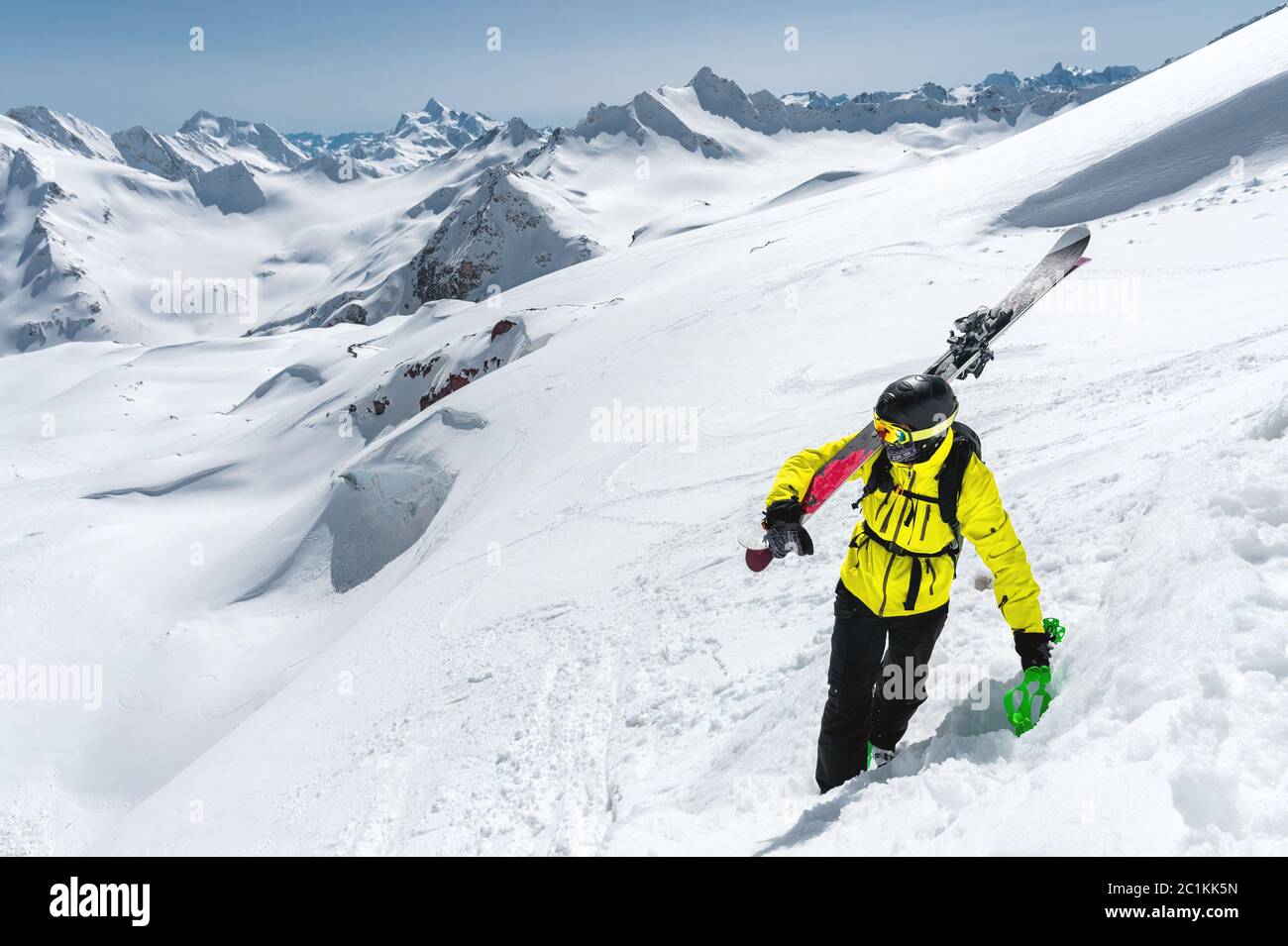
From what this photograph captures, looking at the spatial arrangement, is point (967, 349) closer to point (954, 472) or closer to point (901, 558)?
point (954, 472)

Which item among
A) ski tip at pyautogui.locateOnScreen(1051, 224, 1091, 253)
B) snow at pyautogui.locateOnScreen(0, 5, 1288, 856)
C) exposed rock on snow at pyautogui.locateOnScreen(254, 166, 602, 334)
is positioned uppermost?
exposed rock on snow at pyautogui.locateOnScreen(254, 166, 602, 334)

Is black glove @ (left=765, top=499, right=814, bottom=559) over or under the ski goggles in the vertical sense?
under

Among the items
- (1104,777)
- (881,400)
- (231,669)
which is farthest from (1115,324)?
(231,669)

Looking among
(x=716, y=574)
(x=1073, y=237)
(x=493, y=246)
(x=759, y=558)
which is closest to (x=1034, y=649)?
(x=759, y=558)

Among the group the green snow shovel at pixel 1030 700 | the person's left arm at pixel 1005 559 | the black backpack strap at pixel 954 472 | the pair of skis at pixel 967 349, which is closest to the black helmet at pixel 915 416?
the black backpack strap at pixel 954 472

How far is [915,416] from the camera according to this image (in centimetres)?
377

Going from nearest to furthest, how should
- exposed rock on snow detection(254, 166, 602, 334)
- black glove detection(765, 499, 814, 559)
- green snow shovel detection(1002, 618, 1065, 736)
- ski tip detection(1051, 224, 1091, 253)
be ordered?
green snow shovel detection(1002, 618, 1065, 736)
black glove detection(765, 499, 814, 559)
ski tip detection(1051, 224, 1091, 253)
exposed rock on snow detection(254, 166, 602, 334)

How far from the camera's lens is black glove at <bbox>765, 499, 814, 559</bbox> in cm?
404

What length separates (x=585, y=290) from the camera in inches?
1519

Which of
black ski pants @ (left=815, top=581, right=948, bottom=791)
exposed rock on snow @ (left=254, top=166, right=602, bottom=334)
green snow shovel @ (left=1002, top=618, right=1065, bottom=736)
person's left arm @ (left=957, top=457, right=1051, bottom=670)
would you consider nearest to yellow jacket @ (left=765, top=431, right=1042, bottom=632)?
person's left arm @ (left=957, top=457, right=1051, bottom=670)

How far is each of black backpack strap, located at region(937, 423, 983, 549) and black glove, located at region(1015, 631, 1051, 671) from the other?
2.22 ft

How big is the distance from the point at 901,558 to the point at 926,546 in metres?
0.15

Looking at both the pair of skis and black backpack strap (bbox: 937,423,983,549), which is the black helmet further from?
the pair of skis
